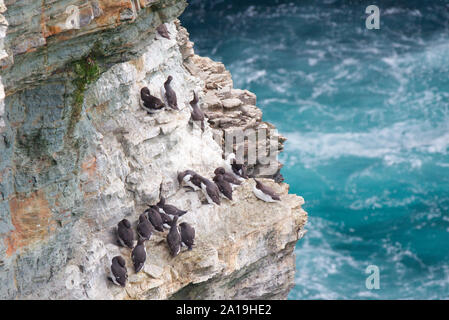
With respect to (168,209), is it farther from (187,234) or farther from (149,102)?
(149,102)

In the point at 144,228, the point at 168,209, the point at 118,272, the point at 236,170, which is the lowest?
the point at 118,272

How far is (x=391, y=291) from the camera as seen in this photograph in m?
28.6

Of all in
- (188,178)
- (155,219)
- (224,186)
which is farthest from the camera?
(224,186)

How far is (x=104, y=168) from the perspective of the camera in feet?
51.2

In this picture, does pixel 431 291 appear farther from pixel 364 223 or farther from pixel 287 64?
pixel 287 64

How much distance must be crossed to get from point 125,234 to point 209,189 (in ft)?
8.69

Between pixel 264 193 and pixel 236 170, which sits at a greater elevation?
pixel 236 170

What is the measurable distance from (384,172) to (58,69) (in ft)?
75.7

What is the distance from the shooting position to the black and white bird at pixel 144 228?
52.6 feet

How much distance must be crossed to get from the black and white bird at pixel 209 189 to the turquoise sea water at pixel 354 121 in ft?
40.8

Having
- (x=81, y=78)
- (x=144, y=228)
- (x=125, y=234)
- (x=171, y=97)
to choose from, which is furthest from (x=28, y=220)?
(x=171, y=97)

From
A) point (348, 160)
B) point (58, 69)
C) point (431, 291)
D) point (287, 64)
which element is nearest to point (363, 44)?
point (287, 64)

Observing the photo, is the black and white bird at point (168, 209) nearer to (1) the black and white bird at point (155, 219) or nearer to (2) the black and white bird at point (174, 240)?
(1) the black and white bird at point (155, 219)

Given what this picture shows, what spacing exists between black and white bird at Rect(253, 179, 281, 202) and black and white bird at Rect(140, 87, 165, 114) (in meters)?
3.32
